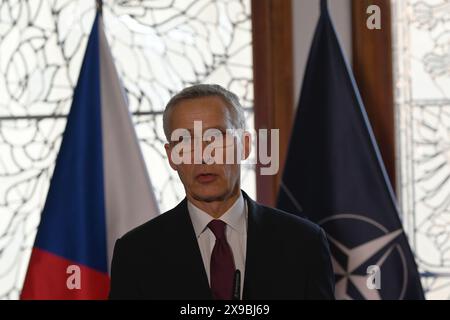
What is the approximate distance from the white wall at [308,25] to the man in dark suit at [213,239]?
113cm

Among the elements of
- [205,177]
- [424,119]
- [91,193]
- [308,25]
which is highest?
[308,25]

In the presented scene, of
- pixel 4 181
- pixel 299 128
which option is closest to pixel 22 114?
pixel 4 181

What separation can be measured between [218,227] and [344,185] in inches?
37.0

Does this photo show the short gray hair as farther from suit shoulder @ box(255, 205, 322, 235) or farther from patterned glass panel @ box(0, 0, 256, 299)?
patterned glass panel @ box(0, 0, 256, 299)

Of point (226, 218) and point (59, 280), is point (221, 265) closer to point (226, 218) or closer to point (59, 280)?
Answer: point (226, 218)

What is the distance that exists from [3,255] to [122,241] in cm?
136

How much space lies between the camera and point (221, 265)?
162 centimetres

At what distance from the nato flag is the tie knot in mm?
890

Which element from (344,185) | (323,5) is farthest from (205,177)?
(323,5)

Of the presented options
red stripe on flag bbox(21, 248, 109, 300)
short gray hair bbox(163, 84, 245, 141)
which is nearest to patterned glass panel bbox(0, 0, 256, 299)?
red stripe on flag bbox(21, 248, 109, 300)

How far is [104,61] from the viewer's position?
103 inches

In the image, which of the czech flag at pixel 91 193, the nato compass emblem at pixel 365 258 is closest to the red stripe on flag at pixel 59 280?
the czech flag at pixel 91 193
